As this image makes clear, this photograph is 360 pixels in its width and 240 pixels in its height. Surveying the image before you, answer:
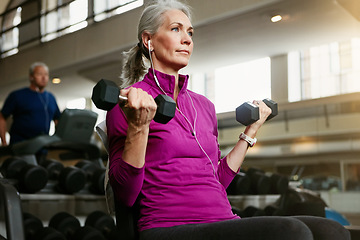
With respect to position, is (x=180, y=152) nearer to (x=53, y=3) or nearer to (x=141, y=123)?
(x=141, y=123)

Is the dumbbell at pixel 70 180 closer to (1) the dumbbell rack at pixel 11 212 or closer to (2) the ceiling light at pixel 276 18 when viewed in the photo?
(1) the dumbbell rack at pixel 11 212

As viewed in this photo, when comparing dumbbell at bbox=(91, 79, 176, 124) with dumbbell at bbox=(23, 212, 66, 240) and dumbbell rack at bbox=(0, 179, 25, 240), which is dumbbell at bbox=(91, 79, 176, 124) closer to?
dumbbell rack at bbox=(0, 179, 25, 240)

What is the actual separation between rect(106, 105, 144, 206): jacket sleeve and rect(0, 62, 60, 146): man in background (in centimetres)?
240

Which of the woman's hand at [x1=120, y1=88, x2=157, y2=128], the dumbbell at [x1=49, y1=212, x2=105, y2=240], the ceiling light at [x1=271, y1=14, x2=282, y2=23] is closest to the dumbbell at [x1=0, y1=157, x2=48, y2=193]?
the dumbbell at [x1=49, y1=212, x2=105, y2=240]

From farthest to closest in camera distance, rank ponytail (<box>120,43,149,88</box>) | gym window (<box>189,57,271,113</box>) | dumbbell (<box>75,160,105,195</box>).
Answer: gym window (<box>189,57,271,113</box>) → dumbbell (<box>75,160,105,195</box>) → ponytail (<box>120,43,149,88</box>)

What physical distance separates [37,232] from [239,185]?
4.43 ft

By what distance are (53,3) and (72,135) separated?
159cm

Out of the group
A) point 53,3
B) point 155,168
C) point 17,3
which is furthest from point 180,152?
point 53,3

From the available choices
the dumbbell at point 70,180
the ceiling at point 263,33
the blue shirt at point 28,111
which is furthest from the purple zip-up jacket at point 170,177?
the ceiling at point 263,33

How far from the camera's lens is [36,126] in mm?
3369

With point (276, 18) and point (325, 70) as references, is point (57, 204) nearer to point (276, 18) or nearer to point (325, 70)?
point (276, 18)

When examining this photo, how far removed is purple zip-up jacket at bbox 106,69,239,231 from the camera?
97 cm

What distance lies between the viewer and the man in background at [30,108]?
330cm

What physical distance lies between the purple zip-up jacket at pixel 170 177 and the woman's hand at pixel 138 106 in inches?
4.1
